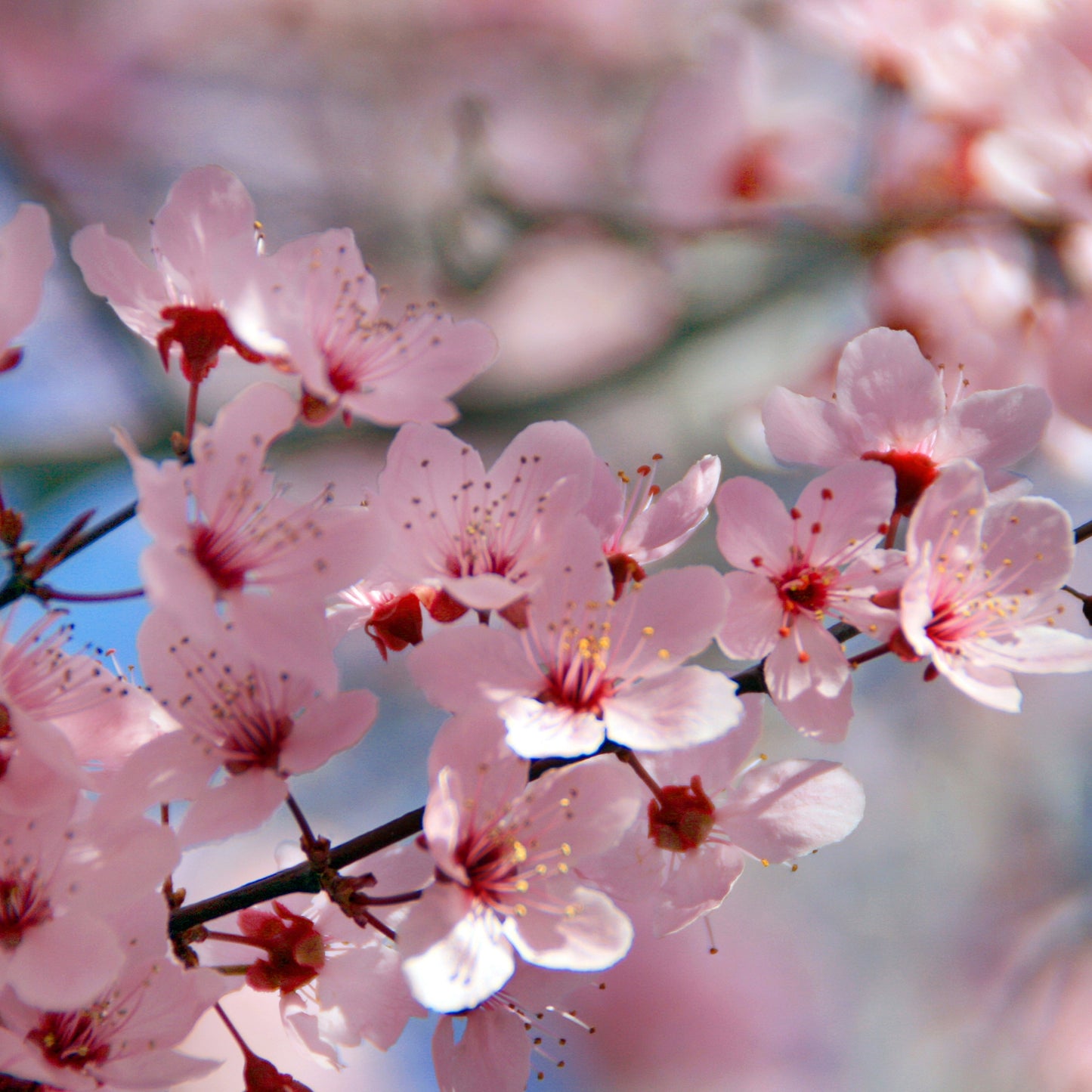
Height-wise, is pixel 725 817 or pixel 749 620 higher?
pixel 749 620

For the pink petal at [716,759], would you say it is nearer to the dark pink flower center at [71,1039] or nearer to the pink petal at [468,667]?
the pink petal at [468,667]

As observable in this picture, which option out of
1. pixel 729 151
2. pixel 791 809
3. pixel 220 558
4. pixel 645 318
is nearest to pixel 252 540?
pixel 220 558

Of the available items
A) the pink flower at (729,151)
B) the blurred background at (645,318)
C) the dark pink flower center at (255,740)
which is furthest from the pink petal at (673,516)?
the pink flower at (729,151)

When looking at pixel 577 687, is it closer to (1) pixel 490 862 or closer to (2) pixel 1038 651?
(1) pixel 490 862

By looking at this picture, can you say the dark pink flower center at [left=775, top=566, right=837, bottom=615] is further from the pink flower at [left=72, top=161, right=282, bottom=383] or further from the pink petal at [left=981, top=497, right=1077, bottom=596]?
the pink flower at [left=72, top=161, right=282, bottom=383]

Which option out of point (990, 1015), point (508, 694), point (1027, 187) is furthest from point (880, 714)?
point (508, 694)

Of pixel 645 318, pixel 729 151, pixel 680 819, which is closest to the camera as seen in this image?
pixel 680 819
